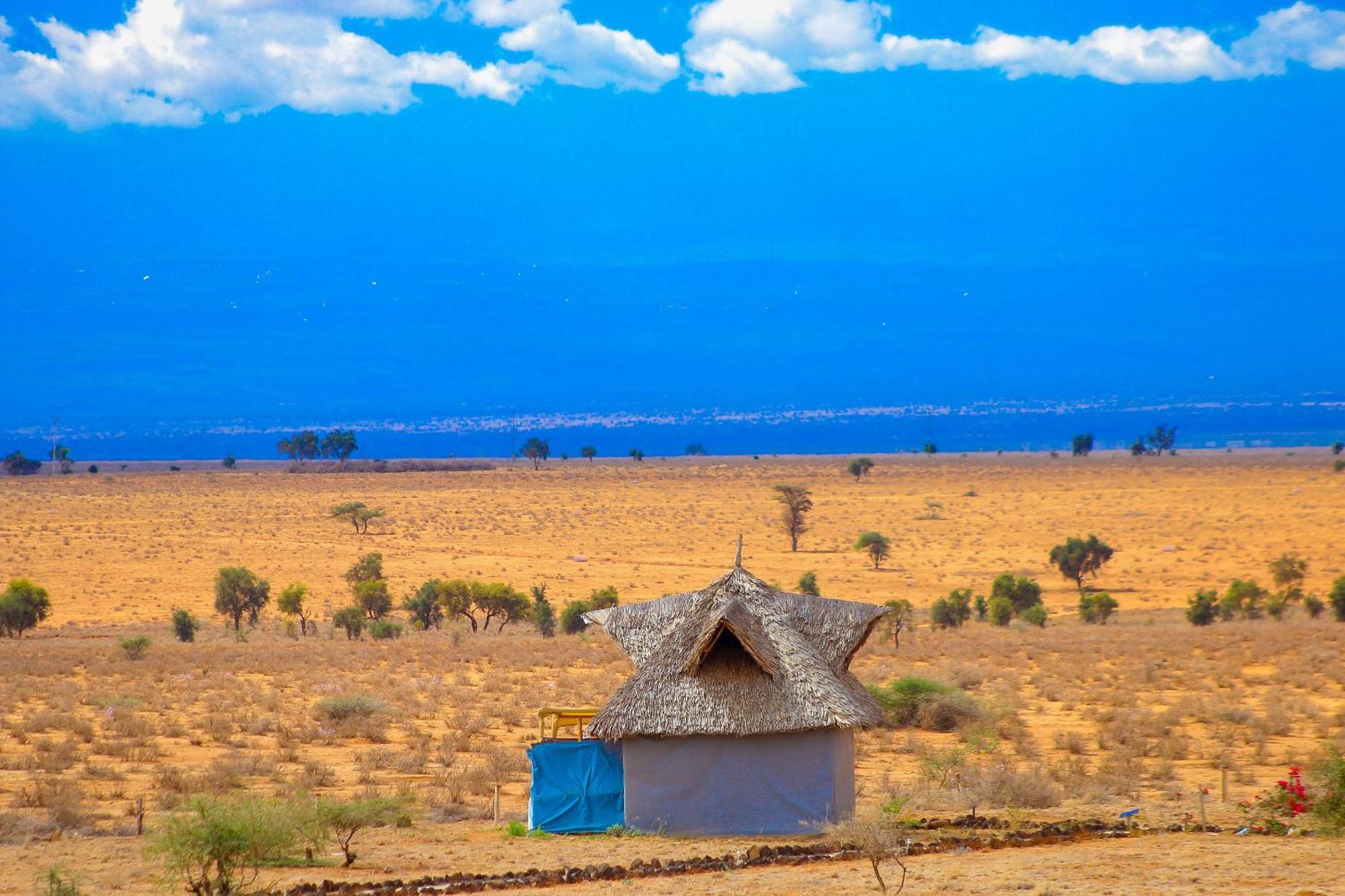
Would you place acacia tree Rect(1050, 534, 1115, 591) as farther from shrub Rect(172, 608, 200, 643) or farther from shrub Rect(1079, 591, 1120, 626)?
shrub Rect(172, 608, 200, 643)

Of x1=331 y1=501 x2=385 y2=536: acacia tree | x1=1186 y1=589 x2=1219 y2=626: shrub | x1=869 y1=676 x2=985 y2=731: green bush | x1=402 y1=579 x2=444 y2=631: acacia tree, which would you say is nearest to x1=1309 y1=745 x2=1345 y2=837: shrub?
x1=869 y1=676 x2=985 y2=731: green bush

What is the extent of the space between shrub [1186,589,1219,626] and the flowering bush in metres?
24.9

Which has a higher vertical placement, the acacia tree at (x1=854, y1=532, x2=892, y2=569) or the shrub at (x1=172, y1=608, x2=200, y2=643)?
the acacia tree at (x1=854, y1=532, x2=892, y2=569)

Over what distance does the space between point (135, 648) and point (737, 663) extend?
857 inches

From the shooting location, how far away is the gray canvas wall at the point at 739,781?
15.9 meters

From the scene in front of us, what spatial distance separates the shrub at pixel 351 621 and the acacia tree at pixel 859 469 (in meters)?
56.4

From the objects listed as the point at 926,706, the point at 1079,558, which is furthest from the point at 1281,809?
the point at 1079,558

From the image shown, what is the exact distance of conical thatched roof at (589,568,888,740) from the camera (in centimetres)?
1573

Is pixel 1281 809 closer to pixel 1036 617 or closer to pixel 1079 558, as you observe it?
pixel 1036 617

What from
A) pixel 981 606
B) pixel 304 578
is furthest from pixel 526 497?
pixel 981 606

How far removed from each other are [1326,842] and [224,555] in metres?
52.1

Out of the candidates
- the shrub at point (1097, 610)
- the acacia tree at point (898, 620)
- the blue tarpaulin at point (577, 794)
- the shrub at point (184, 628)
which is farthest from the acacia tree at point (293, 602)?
the blue tarpaulin at point (577, 794)

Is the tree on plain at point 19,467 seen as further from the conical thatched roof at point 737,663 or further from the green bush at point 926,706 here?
the conical thatched roof at point 737,663

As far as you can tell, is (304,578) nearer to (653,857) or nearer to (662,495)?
(662,495)
